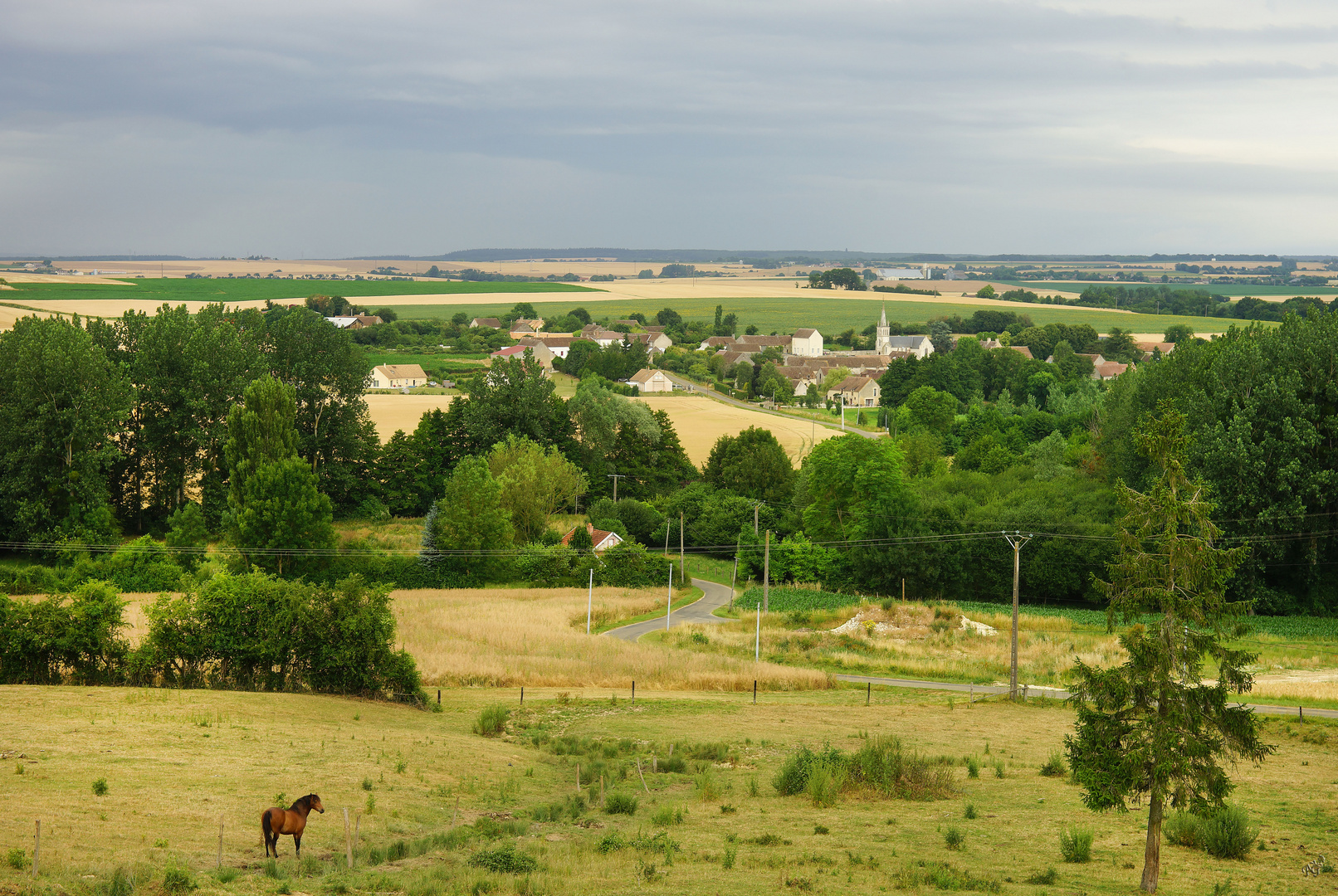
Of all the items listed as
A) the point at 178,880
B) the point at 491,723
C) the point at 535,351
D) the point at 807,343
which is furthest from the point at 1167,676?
the point at 807,343

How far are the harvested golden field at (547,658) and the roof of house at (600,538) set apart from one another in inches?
710

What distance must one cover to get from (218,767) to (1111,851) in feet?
53.8

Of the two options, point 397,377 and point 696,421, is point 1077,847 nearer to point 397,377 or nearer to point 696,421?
point 696,421

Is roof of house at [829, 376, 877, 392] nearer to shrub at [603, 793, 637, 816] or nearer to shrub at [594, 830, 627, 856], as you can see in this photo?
shrub at [603, 793, 637, 816]

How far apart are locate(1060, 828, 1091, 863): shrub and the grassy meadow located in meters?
0.19

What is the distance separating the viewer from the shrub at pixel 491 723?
27.3m

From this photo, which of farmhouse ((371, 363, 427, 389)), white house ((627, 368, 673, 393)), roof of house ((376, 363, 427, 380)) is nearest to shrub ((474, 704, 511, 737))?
farmhouse ((371, 363, 427, 389))

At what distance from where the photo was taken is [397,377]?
424 feet

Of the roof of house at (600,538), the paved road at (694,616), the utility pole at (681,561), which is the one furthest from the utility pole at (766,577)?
the roof of house at (600,538)

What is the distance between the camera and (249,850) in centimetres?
1630

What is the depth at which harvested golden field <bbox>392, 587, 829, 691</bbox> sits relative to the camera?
37000 millimetres

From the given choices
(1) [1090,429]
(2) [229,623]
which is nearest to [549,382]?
(1) [1090,429]

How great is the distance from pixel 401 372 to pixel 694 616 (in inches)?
3311

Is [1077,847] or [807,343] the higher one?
[807,343]
